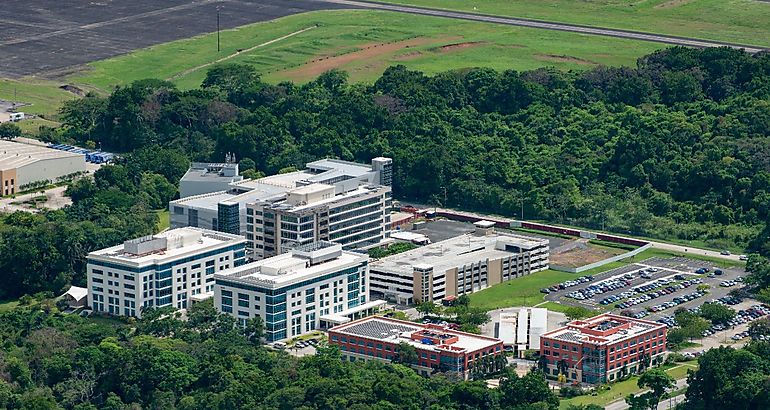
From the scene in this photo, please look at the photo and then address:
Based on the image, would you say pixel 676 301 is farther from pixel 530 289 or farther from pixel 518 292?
pixel 518 292

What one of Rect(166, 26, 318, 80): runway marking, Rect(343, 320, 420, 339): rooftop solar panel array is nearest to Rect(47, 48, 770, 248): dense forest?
Rect(166, 26, 318, 80): runway marking

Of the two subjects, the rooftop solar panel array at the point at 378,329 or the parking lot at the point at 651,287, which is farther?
the parking lot at the point at 651,287

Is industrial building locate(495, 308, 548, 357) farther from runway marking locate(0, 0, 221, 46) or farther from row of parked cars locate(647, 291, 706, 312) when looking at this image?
runway marking locate(0, 0, 221, 46)

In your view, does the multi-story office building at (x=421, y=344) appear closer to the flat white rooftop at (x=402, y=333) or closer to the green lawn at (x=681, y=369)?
the flat white rooftop at (x=402, y=333)

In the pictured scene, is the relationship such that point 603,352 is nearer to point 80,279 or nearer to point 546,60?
point 80,279

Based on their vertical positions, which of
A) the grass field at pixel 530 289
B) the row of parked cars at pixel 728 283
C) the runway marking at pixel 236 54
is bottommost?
the grass field at pixel 530 289

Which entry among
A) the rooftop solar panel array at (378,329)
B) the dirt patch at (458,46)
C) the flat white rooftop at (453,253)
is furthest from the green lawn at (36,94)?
the rooftop solar panel array at (378,329)

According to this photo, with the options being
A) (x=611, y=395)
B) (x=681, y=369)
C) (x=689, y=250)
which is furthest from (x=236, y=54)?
(x=611, y=395)
